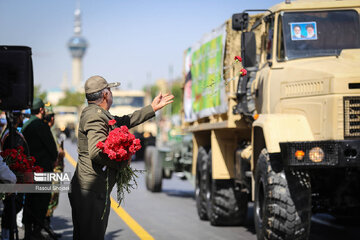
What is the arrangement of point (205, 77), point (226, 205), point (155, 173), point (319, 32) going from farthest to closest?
point (155, 173) < point (205, 77) < point (226, 205) < point (319, 32)

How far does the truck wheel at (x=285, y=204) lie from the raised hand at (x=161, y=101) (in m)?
2.15

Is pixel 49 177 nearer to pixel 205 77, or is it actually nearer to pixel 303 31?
pixel 303 31

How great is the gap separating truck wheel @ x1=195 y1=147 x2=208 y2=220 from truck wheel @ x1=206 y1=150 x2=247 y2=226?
79 cm

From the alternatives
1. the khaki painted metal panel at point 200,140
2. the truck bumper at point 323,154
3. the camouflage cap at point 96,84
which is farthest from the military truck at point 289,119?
the camouflage cap at point 96,84

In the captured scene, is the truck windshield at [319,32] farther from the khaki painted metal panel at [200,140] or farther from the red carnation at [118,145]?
the khaki painted metal panel at [200,140]

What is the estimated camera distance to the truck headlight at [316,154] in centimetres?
866

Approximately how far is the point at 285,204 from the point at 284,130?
2.89 ft

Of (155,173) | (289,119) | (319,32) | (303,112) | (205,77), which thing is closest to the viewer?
(289,119)

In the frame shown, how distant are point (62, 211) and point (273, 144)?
6.82 meters

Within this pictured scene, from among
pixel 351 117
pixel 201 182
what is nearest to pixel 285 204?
pixel 351 117

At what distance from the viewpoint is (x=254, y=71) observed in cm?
1132

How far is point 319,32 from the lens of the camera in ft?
33.2

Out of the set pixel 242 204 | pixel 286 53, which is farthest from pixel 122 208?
pixel 286 53

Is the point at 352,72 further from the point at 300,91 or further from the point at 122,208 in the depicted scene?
the point at 122,208
